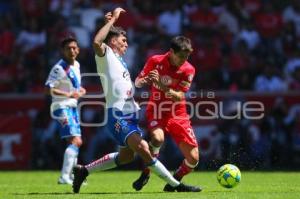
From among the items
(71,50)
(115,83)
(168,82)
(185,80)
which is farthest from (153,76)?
(71,50)

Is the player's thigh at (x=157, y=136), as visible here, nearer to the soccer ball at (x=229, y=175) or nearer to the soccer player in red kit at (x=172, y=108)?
the soccer player in red kit at (x=172, y=108)

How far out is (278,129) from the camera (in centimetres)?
2002

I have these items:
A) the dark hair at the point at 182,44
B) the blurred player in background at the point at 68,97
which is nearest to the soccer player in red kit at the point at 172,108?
the dark hair at the point at 182,44

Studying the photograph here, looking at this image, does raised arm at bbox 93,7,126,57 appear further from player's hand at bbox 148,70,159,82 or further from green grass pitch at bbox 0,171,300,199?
green grass pitch at bbox 0,171,300,199

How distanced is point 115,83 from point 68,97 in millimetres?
3160

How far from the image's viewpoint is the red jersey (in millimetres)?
11854

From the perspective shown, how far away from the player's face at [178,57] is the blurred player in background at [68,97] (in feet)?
9.57

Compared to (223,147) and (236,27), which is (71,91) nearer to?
(223,147)

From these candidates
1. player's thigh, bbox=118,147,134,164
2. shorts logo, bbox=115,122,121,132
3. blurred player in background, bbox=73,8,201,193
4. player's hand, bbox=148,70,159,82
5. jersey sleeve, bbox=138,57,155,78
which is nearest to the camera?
blurred player in background, bbox=73,8,201,193

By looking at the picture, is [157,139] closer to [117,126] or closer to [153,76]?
[117,126]

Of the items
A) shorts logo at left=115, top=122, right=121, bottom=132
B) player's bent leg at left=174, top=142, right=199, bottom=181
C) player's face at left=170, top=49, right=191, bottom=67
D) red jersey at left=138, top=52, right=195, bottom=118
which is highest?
player's face at left=170, top=49, right=191, bottom=67

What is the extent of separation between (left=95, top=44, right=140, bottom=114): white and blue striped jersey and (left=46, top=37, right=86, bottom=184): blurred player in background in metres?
3.01

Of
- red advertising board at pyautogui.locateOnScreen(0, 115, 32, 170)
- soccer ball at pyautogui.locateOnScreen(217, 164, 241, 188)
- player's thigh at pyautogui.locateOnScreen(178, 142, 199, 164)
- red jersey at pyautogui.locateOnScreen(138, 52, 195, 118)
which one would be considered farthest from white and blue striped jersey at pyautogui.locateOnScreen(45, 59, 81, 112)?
red advertising board at pyautogui.locateOnScreen(0, 115, 32, 170)

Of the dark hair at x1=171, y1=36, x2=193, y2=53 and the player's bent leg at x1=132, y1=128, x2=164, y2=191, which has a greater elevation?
the dark hair at x1=171, y1=36, x2=193, y2=53
